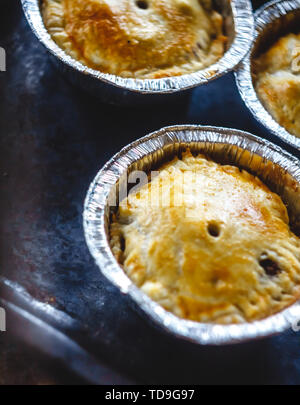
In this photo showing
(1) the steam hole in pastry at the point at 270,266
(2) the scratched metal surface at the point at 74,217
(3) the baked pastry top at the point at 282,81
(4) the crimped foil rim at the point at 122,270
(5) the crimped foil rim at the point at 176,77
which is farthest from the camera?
(3) the baked pastry top at the point at 282,81

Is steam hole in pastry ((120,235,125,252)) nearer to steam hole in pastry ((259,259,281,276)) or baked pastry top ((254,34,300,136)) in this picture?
steam hole in pastry ((259,259,281,276))

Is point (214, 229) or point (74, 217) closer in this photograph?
point (214, 229)

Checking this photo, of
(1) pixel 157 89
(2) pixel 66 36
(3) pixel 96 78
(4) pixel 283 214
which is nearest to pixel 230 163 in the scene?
(4) pixel 283 214

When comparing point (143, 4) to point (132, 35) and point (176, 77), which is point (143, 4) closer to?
point (132, 35)

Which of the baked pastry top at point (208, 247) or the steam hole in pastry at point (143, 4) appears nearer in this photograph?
the baked pastry top at point (208, 247)

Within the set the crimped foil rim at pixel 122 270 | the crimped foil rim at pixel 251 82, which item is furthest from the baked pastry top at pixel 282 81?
the crimped foil rim at pixel 122 270

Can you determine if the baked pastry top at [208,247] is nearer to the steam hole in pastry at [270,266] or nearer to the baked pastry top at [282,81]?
the steam hole in pastry at [270,266]

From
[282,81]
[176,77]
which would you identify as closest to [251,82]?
[282,81]
